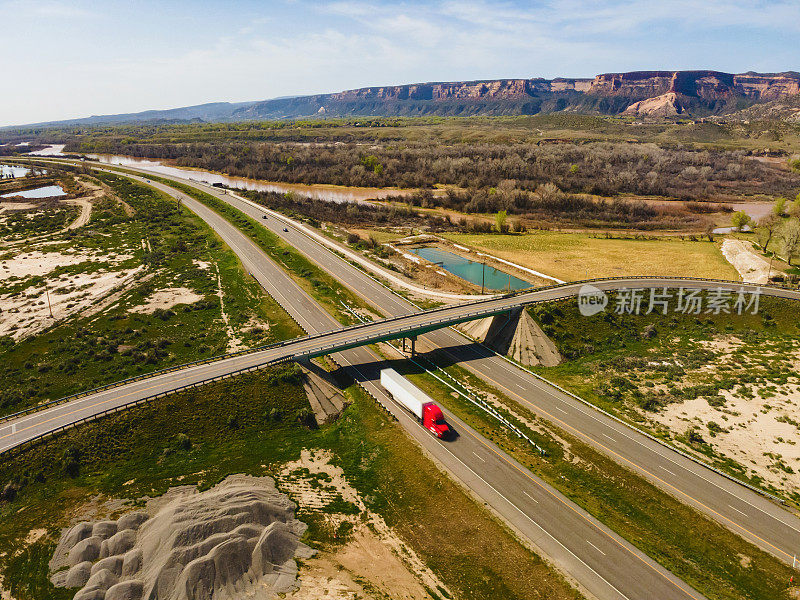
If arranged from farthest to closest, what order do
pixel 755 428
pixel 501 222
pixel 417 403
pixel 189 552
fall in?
pixel 501 222 < pixel 417 403 < pixel 755 428 < pixel 189 552

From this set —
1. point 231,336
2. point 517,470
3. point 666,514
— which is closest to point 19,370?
point 231,336

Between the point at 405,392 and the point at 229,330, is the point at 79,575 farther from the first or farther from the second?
the point at 229,330

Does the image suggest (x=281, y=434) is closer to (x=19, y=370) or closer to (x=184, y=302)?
(x=19, y=370)

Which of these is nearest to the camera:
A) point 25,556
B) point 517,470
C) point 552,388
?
point 25,556

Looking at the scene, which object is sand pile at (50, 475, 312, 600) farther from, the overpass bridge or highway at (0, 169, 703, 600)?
highway at (0, 169, 703, 600)

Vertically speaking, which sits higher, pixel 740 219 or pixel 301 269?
pixel 740 219

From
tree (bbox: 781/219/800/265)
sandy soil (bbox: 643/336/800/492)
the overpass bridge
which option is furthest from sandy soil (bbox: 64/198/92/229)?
tree (bbox: 781/219/800/265)

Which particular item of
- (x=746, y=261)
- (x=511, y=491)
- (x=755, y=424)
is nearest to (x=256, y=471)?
(x=511, y=491)
